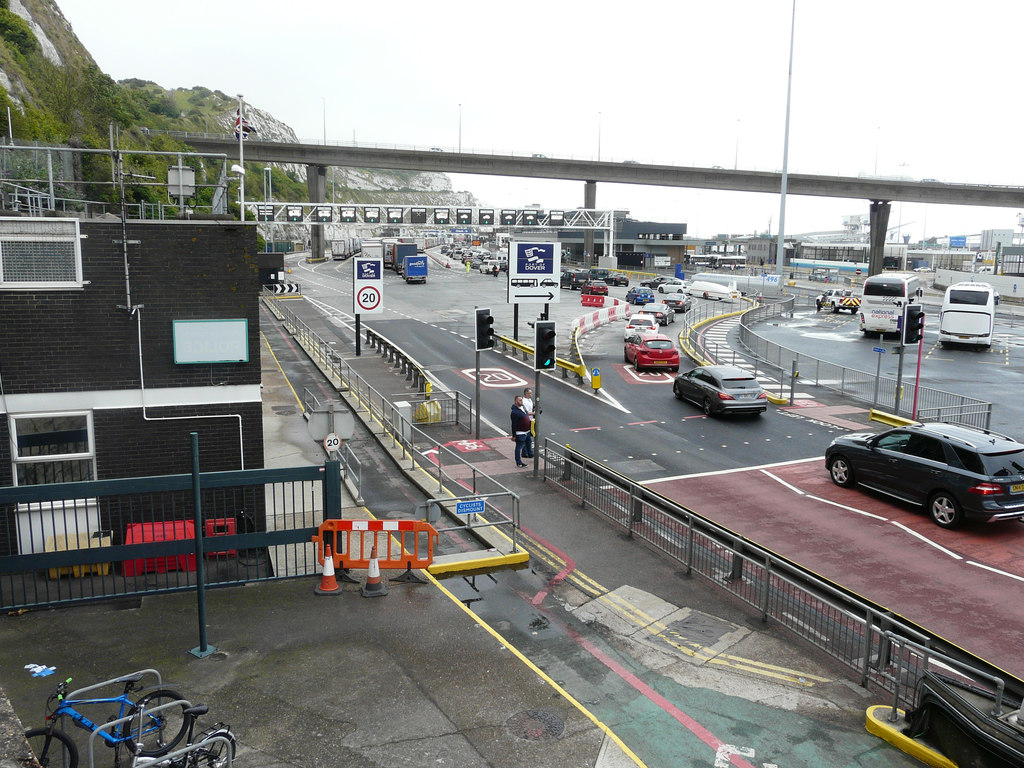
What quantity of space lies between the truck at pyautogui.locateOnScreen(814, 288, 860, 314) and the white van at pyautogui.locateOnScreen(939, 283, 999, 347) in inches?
791

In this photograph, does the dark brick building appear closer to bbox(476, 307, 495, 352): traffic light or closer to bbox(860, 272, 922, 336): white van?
bbox(476, 307, 495, 352): traffic light

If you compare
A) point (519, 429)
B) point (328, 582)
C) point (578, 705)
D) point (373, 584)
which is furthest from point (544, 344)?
point (578, 705)

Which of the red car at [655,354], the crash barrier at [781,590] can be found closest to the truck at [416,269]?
the red car at [655,354]

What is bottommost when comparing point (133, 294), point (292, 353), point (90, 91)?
point (292, 353)

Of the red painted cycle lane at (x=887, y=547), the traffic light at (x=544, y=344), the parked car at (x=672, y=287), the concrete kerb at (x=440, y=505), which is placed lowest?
the red painted cycle lane at (x=887, y=547)

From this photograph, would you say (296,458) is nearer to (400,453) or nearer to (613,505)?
(400,453)

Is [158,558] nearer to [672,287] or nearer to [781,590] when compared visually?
[781,590]

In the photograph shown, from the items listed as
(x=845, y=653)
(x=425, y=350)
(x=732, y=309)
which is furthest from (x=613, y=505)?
(x=732, y=309)

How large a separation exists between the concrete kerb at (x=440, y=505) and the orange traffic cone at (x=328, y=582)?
7.00 feet

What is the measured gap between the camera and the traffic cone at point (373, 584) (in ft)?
35.4

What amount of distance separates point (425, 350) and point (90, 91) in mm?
31842

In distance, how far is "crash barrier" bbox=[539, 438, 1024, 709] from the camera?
31.6 feet

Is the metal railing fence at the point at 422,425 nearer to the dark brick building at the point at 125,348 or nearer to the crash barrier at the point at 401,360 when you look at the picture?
the crash barrier at the point at 401,360

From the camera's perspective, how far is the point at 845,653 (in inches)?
407
